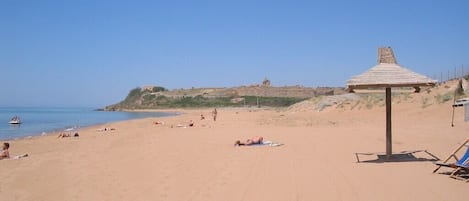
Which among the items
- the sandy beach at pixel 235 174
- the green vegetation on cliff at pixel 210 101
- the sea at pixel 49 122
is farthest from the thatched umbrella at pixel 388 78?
the green vegetation on cliff at pixel 210 101

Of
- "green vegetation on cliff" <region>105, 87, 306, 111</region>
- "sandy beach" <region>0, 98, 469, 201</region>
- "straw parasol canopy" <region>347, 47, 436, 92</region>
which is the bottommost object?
"sandy beach" <region>0, 98, 469, 201</region>

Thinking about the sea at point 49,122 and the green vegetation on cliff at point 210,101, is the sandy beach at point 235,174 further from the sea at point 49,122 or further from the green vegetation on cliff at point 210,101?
the green vegetation on cliff at point 210,101

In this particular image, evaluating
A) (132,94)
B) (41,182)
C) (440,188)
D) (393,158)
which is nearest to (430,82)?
(393,158)

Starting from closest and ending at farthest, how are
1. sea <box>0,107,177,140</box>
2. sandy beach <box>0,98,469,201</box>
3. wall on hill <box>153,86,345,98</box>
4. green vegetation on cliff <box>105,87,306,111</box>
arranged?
sandy beach <box>0,98,469,201</box>, sea <box>0,107,177,140</box>, green vegetation on cliff <box>105,87,306,111</box>, wall on hill <box>153,86,345,98</box>

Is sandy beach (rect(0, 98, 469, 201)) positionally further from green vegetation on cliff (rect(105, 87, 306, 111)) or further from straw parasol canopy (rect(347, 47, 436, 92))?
green vegetation on cliff (rect(105, 87, 306, 111))

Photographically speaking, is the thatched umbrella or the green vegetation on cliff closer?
the thatched umbrella

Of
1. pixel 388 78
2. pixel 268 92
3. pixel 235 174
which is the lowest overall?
pixel 235 174

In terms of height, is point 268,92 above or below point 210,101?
above

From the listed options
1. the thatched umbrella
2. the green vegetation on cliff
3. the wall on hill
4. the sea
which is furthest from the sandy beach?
the wall on hill

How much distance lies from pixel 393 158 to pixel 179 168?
4529 millimetres

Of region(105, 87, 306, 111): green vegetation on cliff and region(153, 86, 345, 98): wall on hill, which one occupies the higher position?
region(153, 86, 345, 98): wall on hill

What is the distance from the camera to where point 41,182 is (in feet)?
25.6

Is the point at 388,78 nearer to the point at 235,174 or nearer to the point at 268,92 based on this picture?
the point at 235,174

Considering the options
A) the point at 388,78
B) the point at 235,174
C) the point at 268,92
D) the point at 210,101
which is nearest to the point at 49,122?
the point at 235,174
